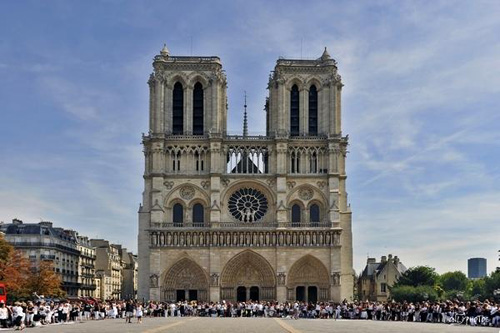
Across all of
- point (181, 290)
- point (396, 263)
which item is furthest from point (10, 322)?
point (396, 263)

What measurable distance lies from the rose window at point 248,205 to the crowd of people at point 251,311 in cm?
1258

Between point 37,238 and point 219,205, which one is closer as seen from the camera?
point 219,205

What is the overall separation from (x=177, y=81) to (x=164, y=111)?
2.94 meters

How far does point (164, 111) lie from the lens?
7206 cm


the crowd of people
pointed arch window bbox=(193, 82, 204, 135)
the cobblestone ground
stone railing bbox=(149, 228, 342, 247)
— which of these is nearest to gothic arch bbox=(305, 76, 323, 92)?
pointed arch window bbox=(193, 82, 204, 135)

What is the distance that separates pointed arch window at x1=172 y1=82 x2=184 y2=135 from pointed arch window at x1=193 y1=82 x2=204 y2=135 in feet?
3.36

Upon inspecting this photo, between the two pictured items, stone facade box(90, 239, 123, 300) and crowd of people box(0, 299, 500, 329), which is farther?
stone facade box(90, 239, 123, 300)

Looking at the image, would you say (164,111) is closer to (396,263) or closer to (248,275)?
(248,275)

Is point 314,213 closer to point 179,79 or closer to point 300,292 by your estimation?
point 300,292

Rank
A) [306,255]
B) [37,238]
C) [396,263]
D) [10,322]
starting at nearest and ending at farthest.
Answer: [10,322] < [306,255] < [37,238] < [396,263]

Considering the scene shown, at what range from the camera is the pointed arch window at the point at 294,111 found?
242 ft

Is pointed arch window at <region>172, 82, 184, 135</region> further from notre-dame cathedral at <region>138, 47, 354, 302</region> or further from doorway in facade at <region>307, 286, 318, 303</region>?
doorway in facade at <region>307, 286, 318, 303</region>

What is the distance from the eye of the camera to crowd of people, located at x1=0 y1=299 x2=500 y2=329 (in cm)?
4059

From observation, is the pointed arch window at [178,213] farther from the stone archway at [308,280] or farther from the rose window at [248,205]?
the stone archway at [308,280]
